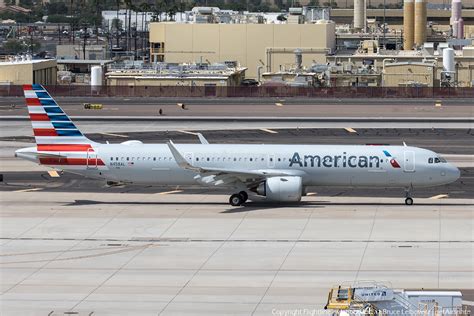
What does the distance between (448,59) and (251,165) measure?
303 ft

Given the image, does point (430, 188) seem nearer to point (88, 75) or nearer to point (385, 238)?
point (385, 238)

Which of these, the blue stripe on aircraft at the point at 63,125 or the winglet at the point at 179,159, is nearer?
the winglet at the point at 179,159

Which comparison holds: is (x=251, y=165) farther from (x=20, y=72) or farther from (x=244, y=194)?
(x=20, y=72)

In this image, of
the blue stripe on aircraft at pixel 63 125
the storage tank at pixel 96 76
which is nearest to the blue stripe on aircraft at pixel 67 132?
the blue stripe on aircraft at pixel 63 125

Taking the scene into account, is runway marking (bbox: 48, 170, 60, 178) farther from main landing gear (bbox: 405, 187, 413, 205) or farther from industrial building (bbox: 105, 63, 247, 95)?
industrial building (bbox: 105, 63, 247, 95)

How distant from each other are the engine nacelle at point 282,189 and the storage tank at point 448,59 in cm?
9207

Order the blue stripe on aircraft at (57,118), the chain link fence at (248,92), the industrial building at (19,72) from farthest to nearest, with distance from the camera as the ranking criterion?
the industrial building at (19,72), the chain link fence at (248,92), the blue stripe on aircraft at (57,118)

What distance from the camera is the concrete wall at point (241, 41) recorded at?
577 feet

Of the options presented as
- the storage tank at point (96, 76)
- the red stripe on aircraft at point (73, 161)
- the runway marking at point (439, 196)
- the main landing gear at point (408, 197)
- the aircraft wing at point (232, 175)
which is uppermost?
the storage tank at point (96, 76)

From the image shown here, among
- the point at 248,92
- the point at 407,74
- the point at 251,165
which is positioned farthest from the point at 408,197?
the point at 407,74

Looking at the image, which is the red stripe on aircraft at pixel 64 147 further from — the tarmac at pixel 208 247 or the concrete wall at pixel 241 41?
the concrete wall at pixel 241 41

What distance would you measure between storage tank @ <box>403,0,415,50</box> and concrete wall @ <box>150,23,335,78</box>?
45.9 ft

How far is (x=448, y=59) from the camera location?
15362cm

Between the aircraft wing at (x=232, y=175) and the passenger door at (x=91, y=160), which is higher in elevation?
the passenger door at (x=91, y=160)
